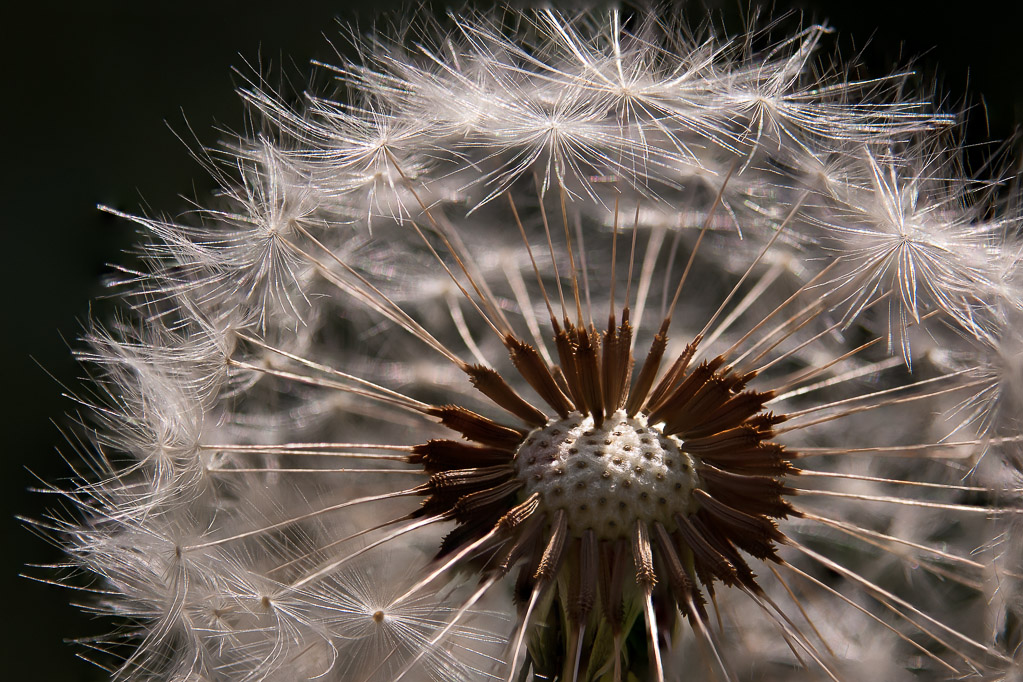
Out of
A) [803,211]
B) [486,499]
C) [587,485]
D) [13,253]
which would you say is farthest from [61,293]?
[803,211]

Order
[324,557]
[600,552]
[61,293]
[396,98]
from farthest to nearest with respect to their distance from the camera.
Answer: [61,293] < [396,98] < [324,557] < [600,552]

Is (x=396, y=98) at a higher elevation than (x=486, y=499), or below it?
higher

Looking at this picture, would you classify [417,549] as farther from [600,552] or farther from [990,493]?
[990,493]

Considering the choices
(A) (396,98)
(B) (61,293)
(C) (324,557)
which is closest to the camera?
(C) (324,557)

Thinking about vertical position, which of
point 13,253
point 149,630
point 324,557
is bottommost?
point 149,630

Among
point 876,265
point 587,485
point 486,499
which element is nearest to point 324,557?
point 486,499

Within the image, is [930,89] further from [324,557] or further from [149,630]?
[149,630]

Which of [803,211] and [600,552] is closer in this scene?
[600,552]
